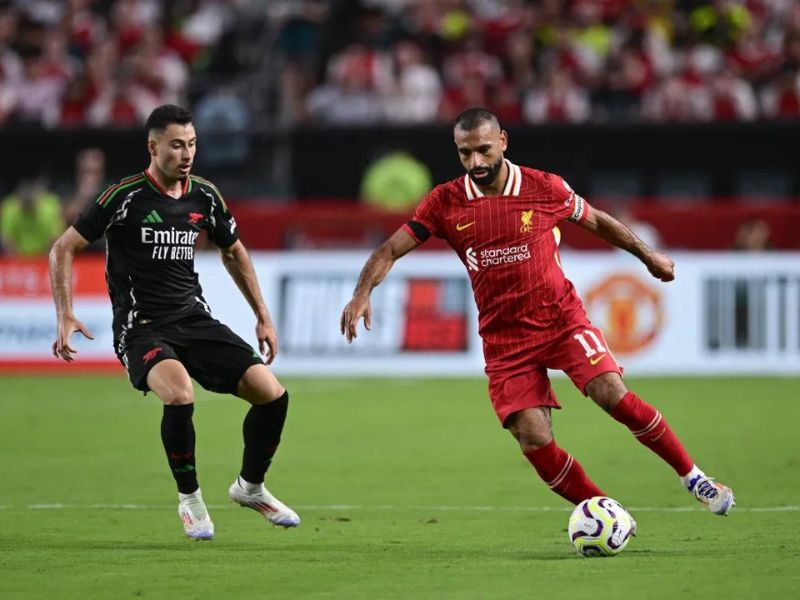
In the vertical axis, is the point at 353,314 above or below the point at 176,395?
above

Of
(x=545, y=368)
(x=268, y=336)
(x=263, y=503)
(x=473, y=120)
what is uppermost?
(x=473, y=120)

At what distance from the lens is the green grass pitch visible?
7.04 metres

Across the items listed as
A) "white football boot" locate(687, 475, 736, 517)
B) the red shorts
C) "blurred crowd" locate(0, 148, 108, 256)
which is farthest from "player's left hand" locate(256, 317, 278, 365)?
"blurred crowd" locate(0, 148, 108, 256)

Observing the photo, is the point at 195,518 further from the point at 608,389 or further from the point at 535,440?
the point at 608,389

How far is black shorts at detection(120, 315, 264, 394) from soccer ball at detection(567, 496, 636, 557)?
210cm

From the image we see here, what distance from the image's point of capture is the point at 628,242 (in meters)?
8.43

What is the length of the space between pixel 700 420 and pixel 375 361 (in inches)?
216

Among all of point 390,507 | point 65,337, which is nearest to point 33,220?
point 390,507

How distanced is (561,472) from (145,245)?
8.49 ft

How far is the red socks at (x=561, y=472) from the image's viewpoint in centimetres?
806

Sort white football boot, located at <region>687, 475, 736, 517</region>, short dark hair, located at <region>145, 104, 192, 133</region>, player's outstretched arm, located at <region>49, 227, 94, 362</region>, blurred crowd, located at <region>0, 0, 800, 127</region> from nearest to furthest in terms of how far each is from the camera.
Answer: white football boot, located at <region>687, 475, 736, 517</region>, player's outstretched arm, located at <region>49, 227, 94, 362</region>, short dark hair, located at <region>145, 104, 192, 133</region>, blurred crowd, located at <region>0, 0, 800, 127</region>

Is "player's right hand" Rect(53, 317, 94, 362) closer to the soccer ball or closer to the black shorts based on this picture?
the black shorts

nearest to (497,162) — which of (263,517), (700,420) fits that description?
(263,517)

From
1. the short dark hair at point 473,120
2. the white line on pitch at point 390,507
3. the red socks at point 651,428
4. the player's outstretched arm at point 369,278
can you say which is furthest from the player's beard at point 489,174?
the white line on pitch at point 390,507
